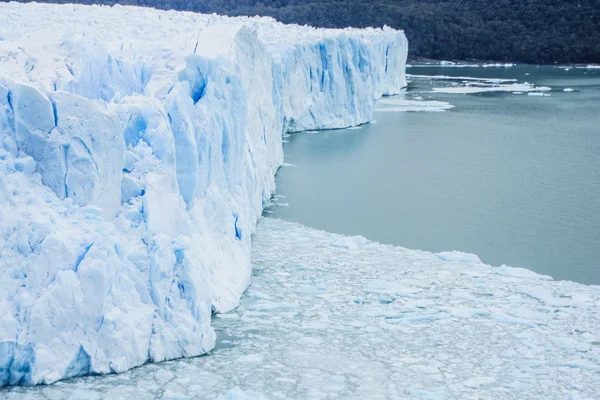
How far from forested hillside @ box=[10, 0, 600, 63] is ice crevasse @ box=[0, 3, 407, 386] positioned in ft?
110

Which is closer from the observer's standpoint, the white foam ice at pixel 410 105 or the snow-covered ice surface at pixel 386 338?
the snow-covered ice surface at pixel 386 338

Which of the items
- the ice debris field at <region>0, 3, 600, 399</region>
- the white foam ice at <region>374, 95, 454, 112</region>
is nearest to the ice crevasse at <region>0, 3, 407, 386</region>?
the ice debris field at <region>0, 3, 600, 399</region>

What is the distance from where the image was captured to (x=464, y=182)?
34.5ft

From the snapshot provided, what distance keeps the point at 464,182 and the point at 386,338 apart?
6341 mm

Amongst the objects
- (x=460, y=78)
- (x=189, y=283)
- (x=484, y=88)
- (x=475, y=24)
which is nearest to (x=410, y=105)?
(x=484, y=88)

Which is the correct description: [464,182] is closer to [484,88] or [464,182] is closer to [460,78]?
[484,88]

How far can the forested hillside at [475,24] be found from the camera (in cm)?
3997

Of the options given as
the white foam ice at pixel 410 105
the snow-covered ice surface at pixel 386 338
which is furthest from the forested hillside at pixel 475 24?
the snow-covered ice surface at pixel 386 338

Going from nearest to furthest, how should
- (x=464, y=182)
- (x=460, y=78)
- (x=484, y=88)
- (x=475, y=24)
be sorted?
(x=464, y=182) < (x=484, y=88) < (x=460, y=78) < (x=475, y=24)

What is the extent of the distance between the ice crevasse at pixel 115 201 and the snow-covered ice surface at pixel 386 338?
23 centimetres

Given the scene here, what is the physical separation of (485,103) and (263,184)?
13984 mm

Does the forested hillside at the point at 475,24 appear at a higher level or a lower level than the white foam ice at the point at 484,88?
higher

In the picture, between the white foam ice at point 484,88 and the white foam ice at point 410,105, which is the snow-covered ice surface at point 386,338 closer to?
the white foam ice at point 410,105

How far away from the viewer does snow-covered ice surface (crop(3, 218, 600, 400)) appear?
383 cm
